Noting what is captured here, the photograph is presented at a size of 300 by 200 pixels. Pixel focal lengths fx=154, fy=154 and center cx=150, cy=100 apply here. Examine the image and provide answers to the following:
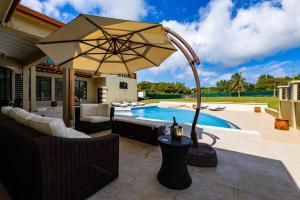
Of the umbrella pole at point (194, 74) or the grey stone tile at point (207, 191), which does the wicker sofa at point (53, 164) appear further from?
the umbrella pole at point (194, 74)

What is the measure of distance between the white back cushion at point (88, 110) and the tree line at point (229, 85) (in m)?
33.5

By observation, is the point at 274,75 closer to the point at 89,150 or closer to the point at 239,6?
the point at 239,6

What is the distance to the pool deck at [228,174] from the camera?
207 cm

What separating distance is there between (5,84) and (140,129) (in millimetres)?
9877

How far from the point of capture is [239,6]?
46.0 feet

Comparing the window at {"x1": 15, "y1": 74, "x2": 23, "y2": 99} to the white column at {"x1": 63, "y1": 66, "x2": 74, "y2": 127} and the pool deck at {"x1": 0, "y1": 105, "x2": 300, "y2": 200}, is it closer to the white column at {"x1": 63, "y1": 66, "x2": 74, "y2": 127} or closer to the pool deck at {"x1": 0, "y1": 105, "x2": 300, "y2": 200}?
the white column at {"x1": 63, "y1": 66, "x2": 74, "y2": 127}

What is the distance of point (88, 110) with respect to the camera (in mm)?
5543

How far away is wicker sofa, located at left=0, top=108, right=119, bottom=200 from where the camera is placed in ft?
4.97

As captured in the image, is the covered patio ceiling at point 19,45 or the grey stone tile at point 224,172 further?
the covered patio ceiling at point 19,45

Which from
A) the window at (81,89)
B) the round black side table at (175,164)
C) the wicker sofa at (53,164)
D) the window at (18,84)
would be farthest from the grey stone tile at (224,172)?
the window at (81,89)

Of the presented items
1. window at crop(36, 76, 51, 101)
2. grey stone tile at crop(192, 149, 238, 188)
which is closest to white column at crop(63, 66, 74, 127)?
grey stone tile at crop(192, 149, 238, 188)

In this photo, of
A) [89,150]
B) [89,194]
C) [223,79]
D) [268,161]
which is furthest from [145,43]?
[223,79]

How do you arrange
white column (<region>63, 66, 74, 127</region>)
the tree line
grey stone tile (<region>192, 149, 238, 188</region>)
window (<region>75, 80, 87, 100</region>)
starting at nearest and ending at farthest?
1. grey stone tile (<region>192, 149, 238, 188</region>)
2. white column (<region>63, 66, 74, 127</region>)
3. window (<region>75, 80, 87, 100</region>)
4. the tree line

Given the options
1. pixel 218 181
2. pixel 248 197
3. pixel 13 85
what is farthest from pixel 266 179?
pixel 13 85
